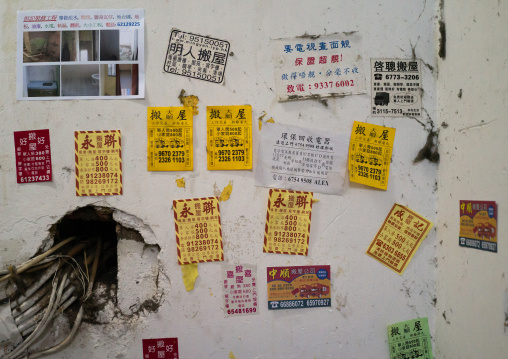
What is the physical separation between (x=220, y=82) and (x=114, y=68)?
41 centimetres

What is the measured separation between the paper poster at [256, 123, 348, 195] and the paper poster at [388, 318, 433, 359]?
59 centimetres

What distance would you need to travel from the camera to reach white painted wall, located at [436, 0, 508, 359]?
49.6 inches

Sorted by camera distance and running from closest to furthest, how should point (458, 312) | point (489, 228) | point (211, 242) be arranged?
point (489, 228) < point (458, 312) < point (211, 242)

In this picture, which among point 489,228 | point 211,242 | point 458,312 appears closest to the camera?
point 489,228

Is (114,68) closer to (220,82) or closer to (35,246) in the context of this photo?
(220,82)

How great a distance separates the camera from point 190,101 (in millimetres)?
1549

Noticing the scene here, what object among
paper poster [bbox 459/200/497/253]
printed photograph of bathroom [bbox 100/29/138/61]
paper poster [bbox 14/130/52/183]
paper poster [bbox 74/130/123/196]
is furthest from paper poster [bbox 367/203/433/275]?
paper poster [bbox 14/130/52/183]

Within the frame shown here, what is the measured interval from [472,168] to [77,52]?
1.51 m

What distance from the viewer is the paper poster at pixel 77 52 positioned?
1.53 m

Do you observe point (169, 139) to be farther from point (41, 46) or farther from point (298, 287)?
point (298, 287)

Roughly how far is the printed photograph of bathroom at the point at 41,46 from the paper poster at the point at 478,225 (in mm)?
1605

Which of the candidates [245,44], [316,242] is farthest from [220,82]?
[316,242]

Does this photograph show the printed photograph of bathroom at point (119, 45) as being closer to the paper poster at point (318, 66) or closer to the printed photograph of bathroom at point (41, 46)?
the printed photograph of bathroom at point (41, 46)

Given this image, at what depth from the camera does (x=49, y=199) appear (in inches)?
60.3
